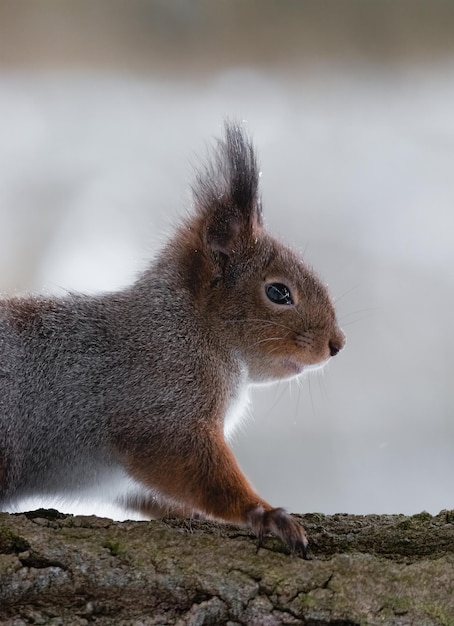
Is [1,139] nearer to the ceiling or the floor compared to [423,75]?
nearer to the floor

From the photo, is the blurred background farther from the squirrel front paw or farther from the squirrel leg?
the squirrel front paw

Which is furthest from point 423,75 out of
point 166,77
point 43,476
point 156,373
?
point 43,476

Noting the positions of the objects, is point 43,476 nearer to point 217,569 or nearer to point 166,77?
point 217,569

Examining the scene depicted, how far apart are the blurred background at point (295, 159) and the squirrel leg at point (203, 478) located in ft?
3.12

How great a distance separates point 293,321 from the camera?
2207 millimetres

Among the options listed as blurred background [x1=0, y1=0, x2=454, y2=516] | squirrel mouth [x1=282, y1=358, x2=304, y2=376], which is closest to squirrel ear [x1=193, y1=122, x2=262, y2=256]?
squirrel mouth [x1=282, y1=358, x2=304, y2=376]

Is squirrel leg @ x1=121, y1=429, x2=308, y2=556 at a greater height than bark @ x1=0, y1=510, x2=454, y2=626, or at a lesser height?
greater

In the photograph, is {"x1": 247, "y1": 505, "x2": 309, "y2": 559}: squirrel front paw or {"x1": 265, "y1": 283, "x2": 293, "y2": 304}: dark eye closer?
{"x1": 247, "y1": 505, "x2": 309, "y2": 559}: squirrel front paw

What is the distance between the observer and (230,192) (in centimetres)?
226

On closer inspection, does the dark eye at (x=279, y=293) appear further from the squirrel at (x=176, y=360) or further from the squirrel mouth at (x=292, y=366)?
the squirrel mouth at (x=292, y=366)

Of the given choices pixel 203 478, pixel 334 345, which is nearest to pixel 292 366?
pixel 334 345

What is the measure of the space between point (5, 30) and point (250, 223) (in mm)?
1579

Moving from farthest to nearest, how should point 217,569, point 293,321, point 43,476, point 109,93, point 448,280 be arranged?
point 109,93, point 448,280, point 293,321, point 43,476, point 217,569

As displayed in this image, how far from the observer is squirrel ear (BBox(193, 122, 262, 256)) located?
2223 mm
